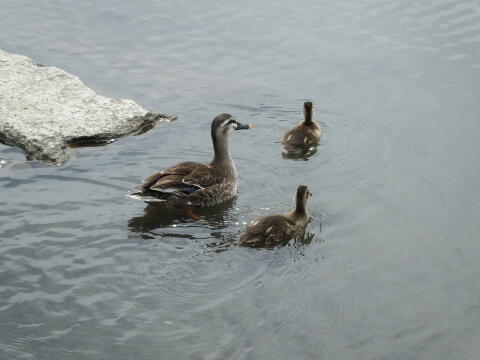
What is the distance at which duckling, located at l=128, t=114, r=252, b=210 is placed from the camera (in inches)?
317

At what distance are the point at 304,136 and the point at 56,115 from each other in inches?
134

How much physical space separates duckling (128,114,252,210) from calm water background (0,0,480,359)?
21 cm

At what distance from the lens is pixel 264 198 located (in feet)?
28.0

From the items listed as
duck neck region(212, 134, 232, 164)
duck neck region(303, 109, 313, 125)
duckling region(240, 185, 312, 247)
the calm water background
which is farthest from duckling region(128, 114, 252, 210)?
duck neck region(303, 109, 313, 125)

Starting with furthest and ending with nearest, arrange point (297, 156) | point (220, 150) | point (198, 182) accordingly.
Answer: point (297, 156)
point (220, 150)
point (198, 182)

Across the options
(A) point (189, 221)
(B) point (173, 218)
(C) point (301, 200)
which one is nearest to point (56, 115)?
(B) point (173, 218)

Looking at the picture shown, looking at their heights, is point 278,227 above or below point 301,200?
below

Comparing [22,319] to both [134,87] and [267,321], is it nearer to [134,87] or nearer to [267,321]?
[267,321]

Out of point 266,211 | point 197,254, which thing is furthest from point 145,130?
point 197,254

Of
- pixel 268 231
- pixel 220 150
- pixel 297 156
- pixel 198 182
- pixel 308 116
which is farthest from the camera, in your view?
pixel 308 116

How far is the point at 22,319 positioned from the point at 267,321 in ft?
6.68

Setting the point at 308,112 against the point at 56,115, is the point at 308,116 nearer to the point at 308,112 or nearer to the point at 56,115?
the point at 308,112

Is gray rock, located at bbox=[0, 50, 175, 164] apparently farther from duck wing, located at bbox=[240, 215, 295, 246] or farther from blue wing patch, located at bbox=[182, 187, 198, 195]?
duck wing, located at bbox=[240, 215, 295, 246]

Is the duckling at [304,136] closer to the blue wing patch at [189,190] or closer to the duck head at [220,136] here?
the duck head at [220,136]
